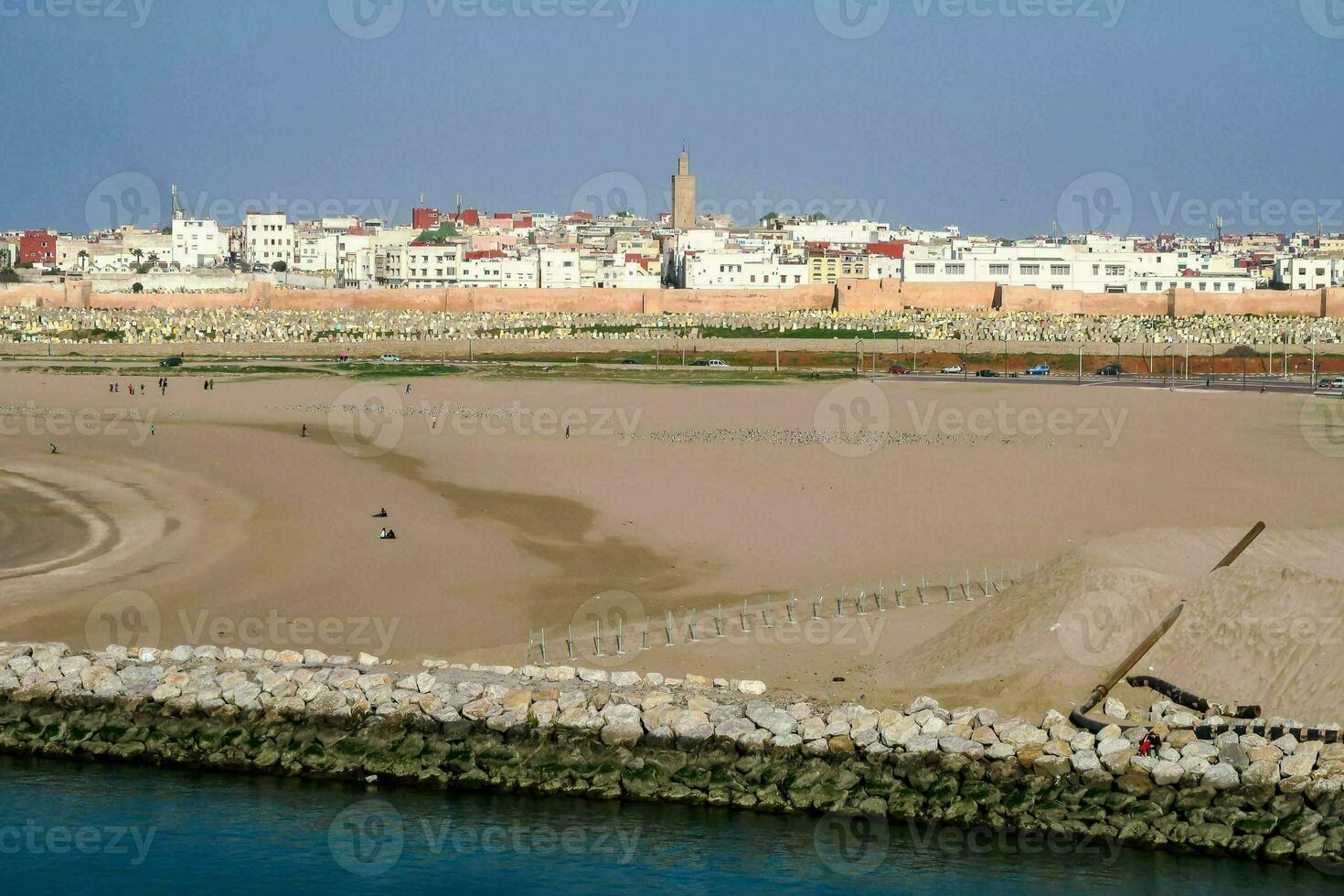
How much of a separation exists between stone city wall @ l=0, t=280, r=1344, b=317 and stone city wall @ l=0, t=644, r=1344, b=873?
5909cm

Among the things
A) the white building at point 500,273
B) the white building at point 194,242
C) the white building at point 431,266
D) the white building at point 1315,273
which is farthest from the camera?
the white building at point 194,242

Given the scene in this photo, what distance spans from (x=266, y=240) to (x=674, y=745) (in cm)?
9788

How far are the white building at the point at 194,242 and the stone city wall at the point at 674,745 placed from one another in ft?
308

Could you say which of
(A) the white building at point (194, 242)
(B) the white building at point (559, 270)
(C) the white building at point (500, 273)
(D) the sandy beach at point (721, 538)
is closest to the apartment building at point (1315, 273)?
(B) the white building at point (559, 270)

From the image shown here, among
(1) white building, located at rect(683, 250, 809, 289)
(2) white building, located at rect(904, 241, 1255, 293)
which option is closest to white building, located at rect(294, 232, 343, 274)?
(1) white building, located at rect(683, 250, 809, 289)

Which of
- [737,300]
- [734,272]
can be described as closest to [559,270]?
[734,272]

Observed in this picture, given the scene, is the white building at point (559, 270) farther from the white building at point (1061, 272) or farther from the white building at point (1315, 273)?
the white building at point (1315, 273)

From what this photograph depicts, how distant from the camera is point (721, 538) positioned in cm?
1745

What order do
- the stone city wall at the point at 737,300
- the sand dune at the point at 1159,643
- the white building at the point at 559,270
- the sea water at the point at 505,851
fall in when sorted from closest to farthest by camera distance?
the sea water at the point at 505,851 < the sand dune at the point at 1159,643 < the stone city wall at the point at 737,300 < the white building at the point at 559,270

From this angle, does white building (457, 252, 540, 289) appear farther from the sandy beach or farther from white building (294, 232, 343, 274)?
the sandy beach

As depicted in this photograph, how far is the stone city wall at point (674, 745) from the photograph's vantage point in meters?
9.95

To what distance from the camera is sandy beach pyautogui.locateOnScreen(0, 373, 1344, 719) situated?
11.7 metres

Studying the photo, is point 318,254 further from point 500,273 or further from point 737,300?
point 737,300

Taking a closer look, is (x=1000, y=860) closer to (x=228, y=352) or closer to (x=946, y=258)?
(x=228, y=352)
